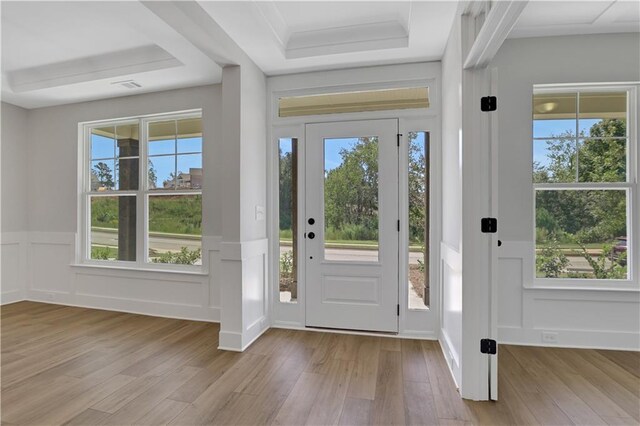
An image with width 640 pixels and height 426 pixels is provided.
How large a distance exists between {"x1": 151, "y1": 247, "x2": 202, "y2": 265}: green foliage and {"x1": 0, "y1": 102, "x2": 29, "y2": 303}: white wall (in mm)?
2191

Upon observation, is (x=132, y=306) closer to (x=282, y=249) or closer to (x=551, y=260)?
(x=282, y=249)

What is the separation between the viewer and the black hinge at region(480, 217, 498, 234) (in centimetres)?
197

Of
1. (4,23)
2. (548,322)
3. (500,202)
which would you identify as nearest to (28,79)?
(4,23)

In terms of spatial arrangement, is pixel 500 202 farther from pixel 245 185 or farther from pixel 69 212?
pixel 69 212

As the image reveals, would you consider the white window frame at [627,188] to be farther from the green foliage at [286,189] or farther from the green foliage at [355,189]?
the green foliage at [286,189]

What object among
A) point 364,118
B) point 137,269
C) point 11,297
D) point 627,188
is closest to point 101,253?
point 137,269

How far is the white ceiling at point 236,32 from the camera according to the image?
2.29 meters

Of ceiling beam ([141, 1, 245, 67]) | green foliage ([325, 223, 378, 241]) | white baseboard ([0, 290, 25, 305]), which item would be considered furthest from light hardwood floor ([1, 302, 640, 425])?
ceiling beam ([141, 1, 245, 67])

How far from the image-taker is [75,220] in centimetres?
403

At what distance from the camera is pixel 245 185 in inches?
111

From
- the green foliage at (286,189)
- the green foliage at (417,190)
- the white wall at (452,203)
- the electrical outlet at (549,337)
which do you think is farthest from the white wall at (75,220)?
the electrical outlet at (549,337)

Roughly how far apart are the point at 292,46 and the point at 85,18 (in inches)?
68.7

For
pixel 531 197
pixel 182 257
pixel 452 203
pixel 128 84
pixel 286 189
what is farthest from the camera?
pixel 182 257

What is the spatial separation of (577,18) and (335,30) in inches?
80.5
